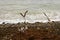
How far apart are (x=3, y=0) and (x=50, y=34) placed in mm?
4634

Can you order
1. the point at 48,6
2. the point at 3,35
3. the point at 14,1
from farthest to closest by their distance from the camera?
the point at 14,1
the point at 48,6
the point at 3,35

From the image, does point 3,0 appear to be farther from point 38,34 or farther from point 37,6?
point 38,34

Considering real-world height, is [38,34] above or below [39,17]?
above


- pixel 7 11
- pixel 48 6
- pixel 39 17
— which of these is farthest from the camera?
pixel 48 6

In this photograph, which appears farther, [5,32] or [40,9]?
[40,9]

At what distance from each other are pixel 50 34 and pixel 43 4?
3.85 meters

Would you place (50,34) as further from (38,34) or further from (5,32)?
(5,32)

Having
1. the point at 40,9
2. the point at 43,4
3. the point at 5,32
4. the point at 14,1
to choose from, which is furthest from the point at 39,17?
the point at 5,32

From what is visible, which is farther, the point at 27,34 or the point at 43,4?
the point at 43,4

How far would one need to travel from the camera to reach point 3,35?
3578 millimetres

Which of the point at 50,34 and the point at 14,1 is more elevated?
the point at 50,34

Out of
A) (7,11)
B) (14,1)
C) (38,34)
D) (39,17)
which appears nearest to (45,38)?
(38,34)

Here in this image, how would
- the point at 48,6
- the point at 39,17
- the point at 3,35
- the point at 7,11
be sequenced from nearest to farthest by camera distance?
the point at 3,35 < the point at 39,17 < the point at 7,11 < the point at 48,6

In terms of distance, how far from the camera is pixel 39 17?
19.8 feet
